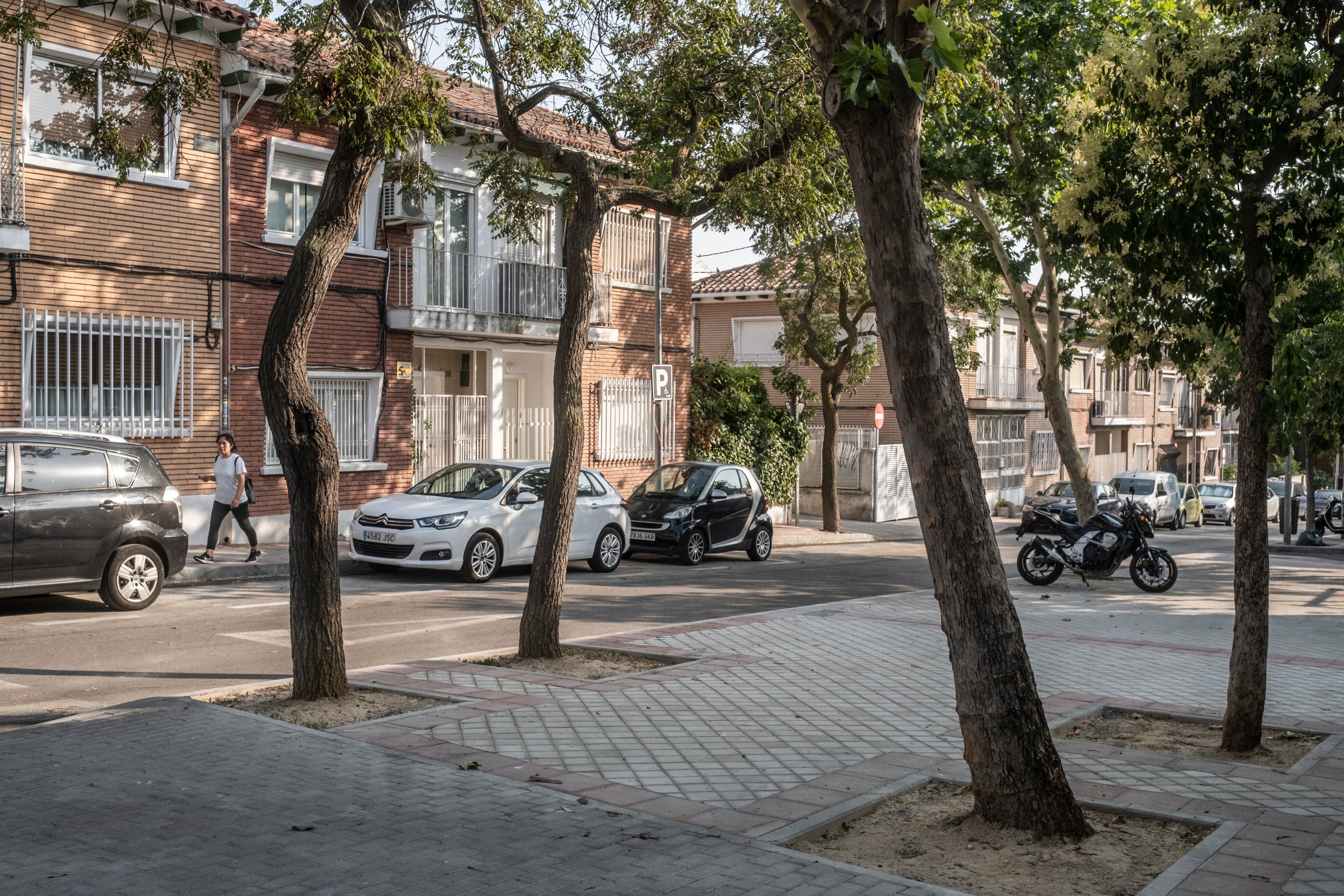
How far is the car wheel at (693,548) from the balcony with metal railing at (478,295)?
4295 mm

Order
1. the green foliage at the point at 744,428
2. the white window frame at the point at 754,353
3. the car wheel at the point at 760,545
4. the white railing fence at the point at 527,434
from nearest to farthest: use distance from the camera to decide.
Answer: the car wheel at the point at 760,545 → the white railing fence at the point at 527,434 → the green foliage at the point at 744,428 → the white window frame at the point at 754,353

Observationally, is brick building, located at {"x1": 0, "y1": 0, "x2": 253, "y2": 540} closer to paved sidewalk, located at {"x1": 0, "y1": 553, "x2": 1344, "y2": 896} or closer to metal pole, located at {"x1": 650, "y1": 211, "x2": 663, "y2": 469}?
metal pole, located at {"x1": 650, "y1": 211, "x2": 663, "y2": 469}

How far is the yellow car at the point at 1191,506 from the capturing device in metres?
40.0

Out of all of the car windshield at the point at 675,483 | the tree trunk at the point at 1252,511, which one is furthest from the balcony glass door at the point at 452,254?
the tree trunk at the point at 1252,511

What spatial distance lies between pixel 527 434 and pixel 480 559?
8496 millimetres

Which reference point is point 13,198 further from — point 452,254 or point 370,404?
point 452,254

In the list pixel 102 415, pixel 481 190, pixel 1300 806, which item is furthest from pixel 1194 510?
pixel 1300 806

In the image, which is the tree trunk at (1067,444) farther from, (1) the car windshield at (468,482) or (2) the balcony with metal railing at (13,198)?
(2) the balcony with metal railing at (13,198)

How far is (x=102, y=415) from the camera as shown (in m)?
16.9

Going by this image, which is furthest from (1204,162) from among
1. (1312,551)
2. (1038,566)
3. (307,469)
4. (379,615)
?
(1312,551)

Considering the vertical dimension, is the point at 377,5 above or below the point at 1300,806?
above

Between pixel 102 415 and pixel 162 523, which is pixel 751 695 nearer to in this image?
pixel 162 523

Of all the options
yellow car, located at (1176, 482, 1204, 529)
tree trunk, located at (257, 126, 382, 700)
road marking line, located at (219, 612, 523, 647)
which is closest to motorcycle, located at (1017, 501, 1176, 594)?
road marking line, located at (219, 612, 523, 647)

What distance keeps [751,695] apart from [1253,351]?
3629 millimetres
